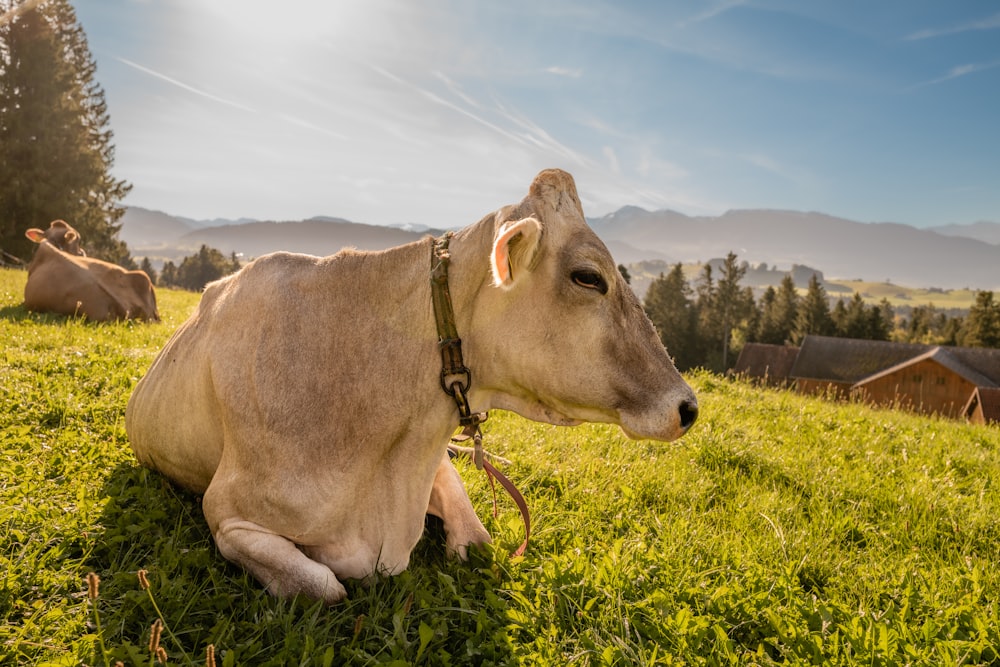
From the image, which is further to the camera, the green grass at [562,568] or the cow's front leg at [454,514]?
the cow's front leg at [454,514]

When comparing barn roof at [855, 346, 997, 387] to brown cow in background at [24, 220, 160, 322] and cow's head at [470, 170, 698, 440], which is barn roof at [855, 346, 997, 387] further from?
cow's head at [470, 170, 698, 440]

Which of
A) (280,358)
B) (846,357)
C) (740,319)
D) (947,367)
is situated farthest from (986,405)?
(740,319)

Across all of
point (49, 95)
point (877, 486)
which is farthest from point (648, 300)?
point (877, 486)

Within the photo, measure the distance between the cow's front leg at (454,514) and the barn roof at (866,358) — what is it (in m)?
57.1

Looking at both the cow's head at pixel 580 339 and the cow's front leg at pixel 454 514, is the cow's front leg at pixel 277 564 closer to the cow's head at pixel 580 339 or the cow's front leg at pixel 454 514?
the cow's front leg at pixel 454 514

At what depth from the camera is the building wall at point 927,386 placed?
4444 cm

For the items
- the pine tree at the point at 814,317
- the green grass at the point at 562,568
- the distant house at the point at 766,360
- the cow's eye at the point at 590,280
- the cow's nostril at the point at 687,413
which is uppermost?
the pine tree at the point at 814,317

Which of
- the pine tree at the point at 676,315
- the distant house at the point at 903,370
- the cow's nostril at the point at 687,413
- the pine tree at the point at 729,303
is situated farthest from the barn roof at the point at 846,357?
the cow's nostril at the point at 687,413

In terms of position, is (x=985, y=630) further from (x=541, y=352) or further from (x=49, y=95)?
(x=49, y=95)

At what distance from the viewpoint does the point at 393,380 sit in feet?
10.2

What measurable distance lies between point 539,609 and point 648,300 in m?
89.0

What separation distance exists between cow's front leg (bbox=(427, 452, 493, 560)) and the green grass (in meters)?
0.12

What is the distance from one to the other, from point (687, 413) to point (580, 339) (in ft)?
2.14

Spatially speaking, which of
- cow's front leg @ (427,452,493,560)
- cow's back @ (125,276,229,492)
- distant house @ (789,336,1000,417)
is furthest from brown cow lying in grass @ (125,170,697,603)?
distant house @ (789,336,1000,417)
